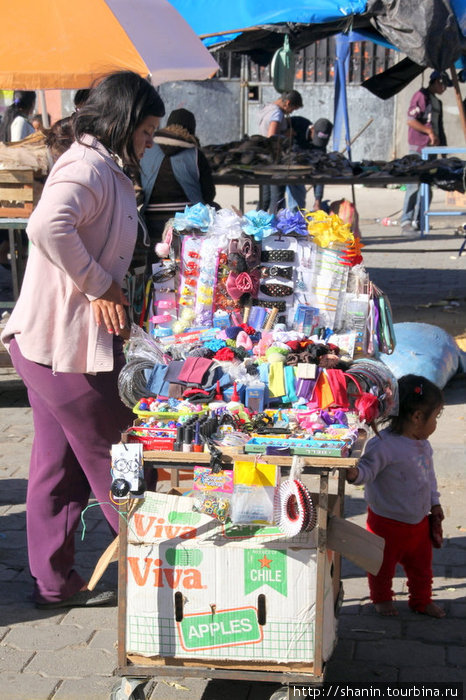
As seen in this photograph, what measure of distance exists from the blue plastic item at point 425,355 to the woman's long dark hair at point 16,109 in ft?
16.0

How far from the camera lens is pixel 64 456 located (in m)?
3.41

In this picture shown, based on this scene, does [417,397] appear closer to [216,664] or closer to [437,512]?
[437,512]

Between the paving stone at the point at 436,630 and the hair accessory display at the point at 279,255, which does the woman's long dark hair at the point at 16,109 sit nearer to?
the hair accessory display at the point at 279,255

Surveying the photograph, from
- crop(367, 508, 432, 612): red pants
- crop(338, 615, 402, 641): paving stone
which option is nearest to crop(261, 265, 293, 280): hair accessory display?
crop(367, 508, 432, 612): red pants

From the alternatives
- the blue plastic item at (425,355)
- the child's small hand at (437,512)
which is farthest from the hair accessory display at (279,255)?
the blue plastic item at (425,355)

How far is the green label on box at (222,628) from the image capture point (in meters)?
2.73

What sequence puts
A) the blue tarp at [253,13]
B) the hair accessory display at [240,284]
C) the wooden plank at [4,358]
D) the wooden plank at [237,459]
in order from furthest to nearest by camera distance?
the blue tarp at [253,13] < the wooden plank at [4,358] < the hair accessory display at [240,284] < the wooden plank at [237,459]

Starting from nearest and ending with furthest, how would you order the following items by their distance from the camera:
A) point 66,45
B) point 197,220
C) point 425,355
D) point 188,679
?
point 188,679 → point 197,220 → point 66,45 → point 425,355

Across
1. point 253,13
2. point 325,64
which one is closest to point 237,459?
point 253,13

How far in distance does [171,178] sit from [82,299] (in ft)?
11.5

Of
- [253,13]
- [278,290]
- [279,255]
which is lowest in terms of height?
[278,290]

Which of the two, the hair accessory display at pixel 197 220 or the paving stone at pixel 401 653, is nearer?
the paving stone at pixel 401 653

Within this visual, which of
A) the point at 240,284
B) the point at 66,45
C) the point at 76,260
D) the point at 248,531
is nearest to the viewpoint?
the point at 248,531

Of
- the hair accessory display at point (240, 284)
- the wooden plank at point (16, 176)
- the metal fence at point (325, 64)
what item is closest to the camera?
the hair accessory display at point (240, 284)
